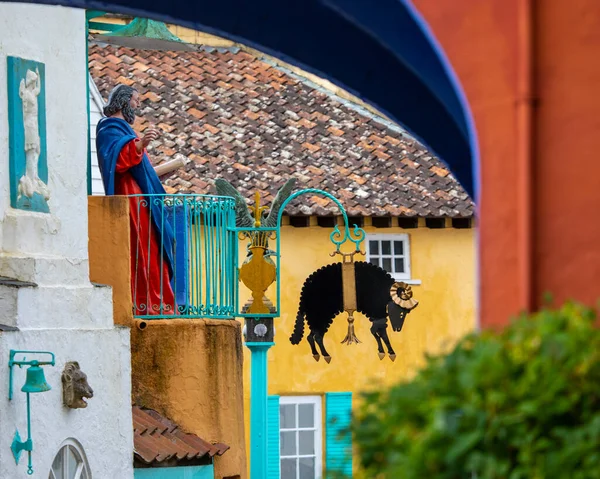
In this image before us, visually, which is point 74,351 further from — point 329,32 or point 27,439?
point 329,32

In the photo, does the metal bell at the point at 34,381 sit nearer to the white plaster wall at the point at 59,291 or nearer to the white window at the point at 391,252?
the white plaster wall at the point at 59,291

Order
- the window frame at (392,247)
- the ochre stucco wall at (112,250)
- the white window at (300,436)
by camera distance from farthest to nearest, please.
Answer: the window frame at (392,247) < the white window at (300,436) < the ochre stucco wall at (112,250)

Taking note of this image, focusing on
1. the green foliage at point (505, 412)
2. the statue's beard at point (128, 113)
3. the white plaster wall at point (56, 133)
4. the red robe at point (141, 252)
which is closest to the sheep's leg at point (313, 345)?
the red robe at point (141, 252)

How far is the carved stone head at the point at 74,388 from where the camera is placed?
11.9m

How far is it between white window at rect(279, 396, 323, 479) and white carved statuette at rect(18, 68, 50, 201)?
13.6 m

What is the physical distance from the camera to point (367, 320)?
25.5 meters

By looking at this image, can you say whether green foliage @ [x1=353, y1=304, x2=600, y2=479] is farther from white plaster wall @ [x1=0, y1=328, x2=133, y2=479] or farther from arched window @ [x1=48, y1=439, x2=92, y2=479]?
arched window @ [x1=48, y1=439, x2=92, y2=479]

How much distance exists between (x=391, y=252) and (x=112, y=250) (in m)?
13.0

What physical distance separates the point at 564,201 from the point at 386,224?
20.2 metres

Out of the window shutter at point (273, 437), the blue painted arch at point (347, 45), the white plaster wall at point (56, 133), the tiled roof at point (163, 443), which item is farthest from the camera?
the window shutter at point (273, 437)

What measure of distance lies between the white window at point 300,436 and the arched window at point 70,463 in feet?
42.5

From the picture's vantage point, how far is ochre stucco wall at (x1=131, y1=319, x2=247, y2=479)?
13.7m

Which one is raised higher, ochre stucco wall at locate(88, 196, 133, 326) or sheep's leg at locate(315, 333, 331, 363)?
ochre stucco wall at locate(88, 196, 133, 326)

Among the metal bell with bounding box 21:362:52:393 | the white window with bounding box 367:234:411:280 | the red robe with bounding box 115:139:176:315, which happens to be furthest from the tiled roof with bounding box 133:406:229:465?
the white window with bounding box 367:234:411:280
